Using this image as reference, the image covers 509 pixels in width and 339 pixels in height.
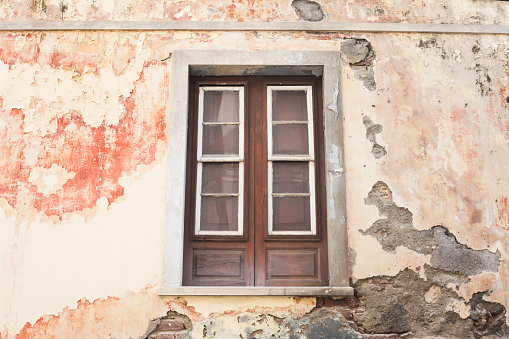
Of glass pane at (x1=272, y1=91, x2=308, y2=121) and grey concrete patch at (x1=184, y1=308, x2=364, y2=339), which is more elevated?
glass pane at (x1=272, y1=91, x2=308, y2=121)

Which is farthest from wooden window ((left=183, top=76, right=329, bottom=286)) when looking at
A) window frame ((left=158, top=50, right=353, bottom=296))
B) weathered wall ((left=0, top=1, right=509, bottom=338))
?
weathered wall ((left=0, top=1, right=509, bottom=338))

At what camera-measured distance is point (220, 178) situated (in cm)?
444

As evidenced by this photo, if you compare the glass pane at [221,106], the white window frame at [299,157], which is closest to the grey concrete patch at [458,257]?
the white window frame at [299,157]

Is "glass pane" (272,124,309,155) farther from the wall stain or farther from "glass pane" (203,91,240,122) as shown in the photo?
the wall stain

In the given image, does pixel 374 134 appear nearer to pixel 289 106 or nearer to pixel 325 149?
pixel 325 149

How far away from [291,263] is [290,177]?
713 millimetres

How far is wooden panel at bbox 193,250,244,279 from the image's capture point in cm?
423

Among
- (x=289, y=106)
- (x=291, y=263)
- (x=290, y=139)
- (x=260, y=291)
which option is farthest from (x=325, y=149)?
(x=260, y=291)

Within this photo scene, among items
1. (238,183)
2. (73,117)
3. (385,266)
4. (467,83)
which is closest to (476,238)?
(385,266)

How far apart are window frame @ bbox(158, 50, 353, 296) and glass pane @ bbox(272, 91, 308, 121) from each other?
190 mm

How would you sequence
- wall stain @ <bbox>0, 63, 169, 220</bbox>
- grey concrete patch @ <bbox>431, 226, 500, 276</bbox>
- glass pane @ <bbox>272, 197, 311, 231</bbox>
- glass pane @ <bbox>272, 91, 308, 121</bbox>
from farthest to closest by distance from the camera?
glass pane @ <bbox>272, 91, 308, 121</bbox>, glass pane @ <bbox>272, 197, 311, 231</bbox>, wall stain @ <bbox>0, 63, 169, 220</bbox>, grey concrete patch @ <bbox>431, 226, 500, 276</bbox>

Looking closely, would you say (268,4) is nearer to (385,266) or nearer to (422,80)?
(422,80)

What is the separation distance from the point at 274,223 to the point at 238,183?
0.45 metres

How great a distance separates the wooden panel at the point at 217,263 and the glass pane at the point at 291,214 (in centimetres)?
40
